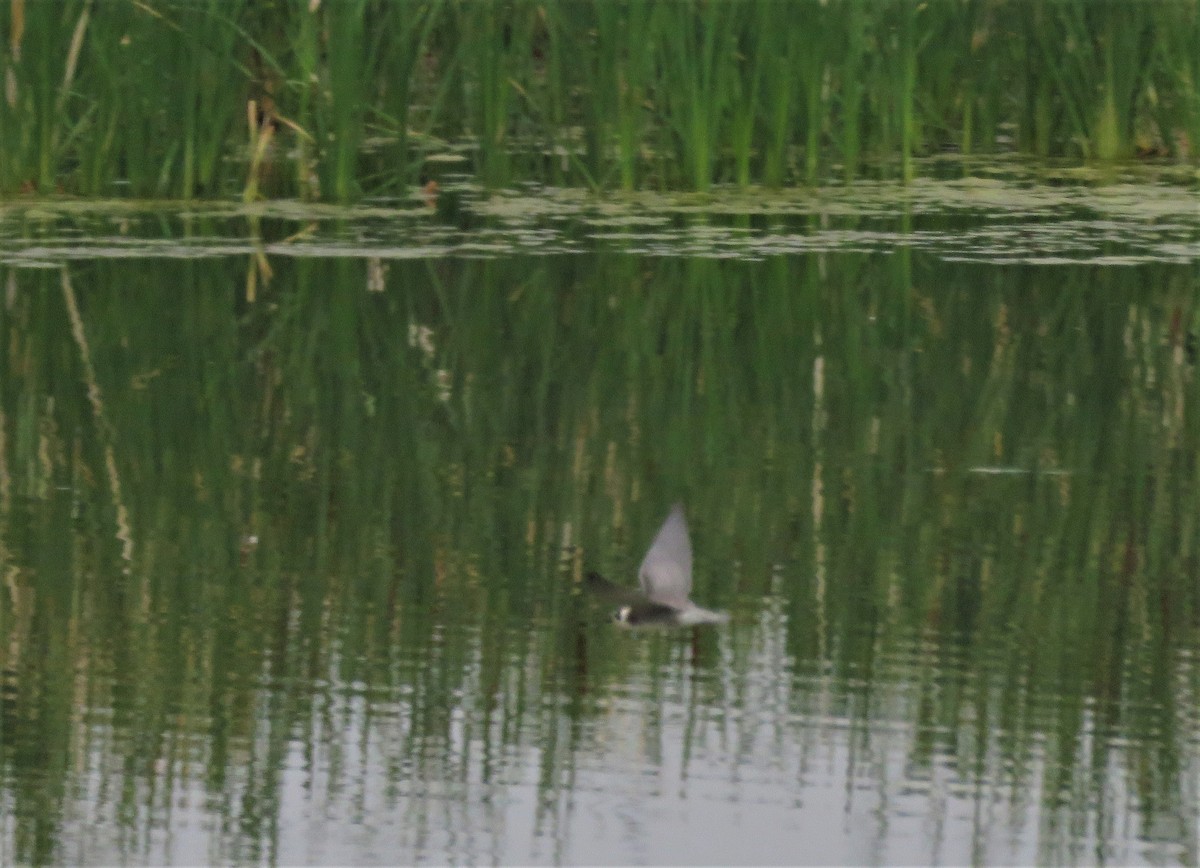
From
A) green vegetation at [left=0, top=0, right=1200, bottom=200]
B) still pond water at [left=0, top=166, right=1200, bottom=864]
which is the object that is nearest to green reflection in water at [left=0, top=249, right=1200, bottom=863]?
still pond water at [left=0, top=166, right=1200, bottom=864]

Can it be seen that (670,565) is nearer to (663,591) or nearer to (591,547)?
(663,591)

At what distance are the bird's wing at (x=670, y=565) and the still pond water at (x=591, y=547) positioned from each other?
8cm

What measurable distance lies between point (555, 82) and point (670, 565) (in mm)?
4394

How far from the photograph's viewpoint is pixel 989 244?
23.4 feet

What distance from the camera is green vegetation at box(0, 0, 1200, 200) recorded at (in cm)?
742

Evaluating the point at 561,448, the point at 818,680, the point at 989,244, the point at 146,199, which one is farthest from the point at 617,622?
the point at 146,199

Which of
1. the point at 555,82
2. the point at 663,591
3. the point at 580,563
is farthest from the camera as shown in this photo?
the point at 555,82

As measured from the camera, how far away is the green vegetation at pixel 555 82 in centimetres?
742

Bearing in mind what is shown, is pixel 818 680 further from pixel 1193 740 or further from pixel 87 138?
pixel 87 138

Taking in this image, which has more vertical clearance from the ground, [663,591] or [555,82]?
[555,82]

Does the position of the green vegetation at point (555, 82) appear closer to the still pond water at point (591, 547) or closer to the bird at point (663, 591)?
the still pond water at point (591, 547)

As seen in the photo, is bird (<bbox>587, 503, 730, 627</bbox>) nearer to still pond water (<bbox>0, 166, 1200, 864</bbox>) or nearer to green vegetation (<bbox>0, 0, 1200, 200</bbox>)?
still pond water (<bbox>0, 166, 1200, 864</bbox>)

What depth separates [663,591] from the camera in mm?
3582

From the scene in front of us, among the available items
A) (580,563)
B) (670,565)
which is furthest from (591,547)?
(670,565)
